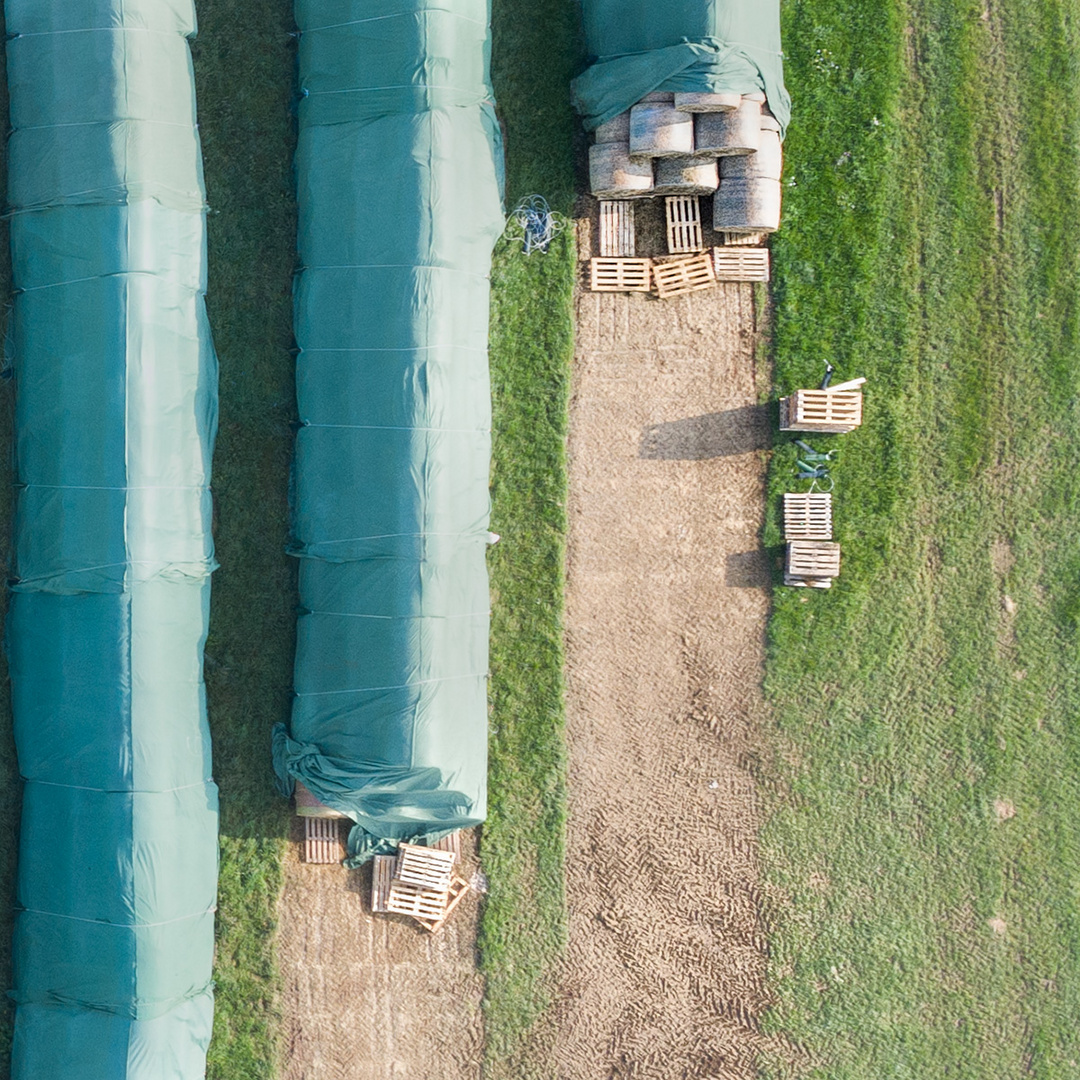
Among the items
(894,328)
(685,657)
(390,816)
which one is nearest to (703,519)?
(685,657)

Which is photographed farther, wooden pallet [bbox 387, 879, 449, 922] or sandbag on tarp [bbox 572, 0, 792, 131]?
wooden pallet [bbox 387, 879, 449, 922]

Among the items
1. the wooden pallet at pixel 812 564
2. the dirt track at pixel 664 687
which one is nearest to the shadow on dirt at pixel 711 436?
the dirt track at pixel 664 687

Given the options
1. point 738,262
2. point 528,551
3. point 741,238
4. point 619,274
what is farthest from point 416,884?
point 741,238

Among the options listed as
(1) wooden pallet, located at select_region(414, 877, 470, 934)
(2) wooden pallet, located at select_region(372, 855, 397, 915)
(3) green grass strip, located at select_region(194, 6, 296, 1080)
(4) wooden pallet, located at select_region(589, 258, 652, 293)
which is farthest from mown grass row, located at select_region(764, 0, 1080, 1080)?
(3) green grass strip, located at select_region(194, 6, 296, 1080)

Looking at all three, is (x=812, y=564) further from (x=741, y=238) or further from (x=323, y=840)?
(x=323, y=840)

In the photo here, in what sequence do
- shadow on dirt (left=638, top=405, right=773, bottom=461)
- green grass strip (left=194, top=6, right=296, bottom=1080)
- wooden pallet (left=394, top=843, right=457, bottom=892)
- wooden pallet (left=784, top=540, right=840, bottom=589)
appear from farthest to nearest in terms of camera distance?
shadow on dirt (left=638, top=405, right=773, bottom=461)
wooden pallet (left=784, top=540, right=840, bottom=589)
green grass strip (left=194, top=6, right=296, bottom=1080)
wooden pallet (left=394, top=843, right=457, bottom=892)

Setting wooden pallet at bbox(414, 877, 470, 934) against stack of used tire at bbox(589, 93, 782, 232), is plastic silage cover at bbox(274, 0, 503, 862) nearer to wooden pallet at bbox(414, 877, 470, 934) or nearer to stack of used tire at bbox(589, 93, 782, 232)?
wooden pallet at bbox(414, 877, 470, 934)

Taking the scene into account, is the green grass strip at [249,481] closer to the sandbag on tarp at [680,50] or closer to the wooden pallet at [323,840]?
the wooden pallet at [323,840]
